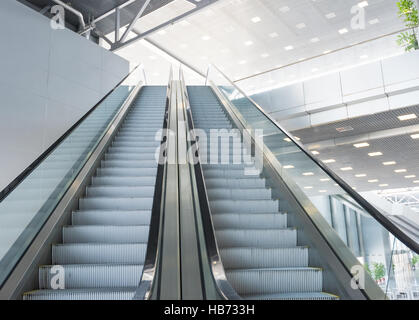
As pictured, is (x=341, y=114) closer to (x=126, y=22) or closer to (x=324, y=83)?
(x=324, y=83)

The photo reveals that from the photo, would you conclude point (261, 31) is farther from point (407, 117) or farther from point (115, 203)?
point (115, 203)

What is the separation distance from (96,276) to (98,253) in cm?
34

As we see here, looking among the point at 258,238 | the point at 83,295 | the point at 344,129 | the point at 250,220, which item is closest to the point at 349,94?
the point at 344,129

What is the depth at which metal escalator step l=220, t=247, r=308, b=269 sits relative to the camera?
3336mm

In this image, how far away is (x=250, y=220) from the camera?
401 centimetres

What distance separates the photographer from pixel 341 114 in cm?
959

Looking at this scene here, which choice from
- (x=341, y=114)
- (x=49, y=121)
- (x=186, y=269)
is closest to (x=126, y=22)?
(x=49, y=121)

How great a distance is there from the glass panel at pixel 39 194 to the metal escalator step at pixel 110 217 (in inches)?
12.3

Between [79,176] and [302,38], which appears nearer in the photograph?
[79,176]

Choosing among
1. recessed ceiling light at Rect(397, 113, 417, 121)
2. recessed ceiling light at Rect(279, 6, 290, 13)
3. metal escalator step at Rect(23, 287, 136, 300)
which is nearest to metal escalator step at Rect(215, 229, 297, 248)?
metal escalator step at Rect(23, 287, 136, 300)

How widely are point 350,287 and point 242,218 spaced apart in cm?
149

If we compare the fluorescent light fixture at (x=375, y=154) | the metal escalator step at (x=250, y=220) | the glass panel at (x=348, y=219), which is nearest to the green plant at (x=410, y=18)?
the fluorescent light fixture at (x=375, y=154)

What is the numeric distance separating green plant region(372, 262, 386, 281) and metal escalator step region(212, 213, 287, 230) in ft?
4.57

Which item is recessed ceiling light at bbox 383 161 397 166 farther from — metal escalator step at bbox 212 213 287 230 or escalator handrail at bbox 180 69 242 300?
escalator handrail at bbox 180 69 242 300
